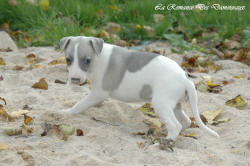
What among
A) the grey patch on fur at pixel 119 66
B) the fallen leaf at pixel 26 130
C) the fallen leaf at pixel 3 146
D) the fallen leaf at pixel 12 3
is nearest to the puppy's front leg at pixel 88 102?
the grey patch on fur at pixel 119 66

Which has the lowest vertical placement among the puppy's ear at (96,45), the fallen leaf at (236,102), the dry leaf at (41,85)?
the fallen leaf at (236,102)

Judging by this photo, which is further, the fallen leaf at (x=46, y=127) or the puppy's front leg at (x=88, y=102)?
the puppy's front leg at (x=88, y=102)

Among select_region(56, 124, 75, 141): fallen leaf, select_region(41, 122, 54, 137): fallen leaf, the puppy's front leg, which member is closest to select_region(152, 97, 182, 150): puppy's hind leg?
the puppy's front leg

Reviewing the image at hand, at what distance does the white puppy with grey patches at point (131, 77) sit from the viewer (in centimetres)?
319

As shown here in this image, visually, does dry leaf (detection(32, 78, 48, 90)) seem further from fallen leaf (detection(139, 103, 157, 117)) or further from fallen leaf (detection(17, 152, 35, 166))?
fallen leaf (detection(17, 152, 35, 166))

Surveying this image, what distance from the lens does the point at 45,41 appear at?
647 cm

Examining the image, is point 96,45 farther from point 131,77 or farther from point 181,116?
point 181,116

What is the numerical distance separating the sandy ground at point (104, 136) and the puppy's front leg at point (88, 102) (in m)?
0.07

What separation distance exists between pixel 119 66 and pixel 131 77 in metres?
0.17

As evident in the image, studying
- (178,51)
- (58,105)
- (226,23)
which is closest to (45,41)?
(178,51)

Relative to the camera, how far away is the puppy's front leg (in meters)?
3.54

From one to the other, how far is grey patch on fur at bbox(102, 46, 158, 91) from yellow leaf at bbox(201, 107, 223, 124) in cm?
86

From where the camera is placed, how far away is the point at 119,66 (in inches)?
137

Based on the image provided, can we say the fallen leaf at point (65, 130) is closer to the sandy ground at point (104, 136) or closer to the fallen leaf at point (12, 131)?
the sandy ground at point (104, 136)
